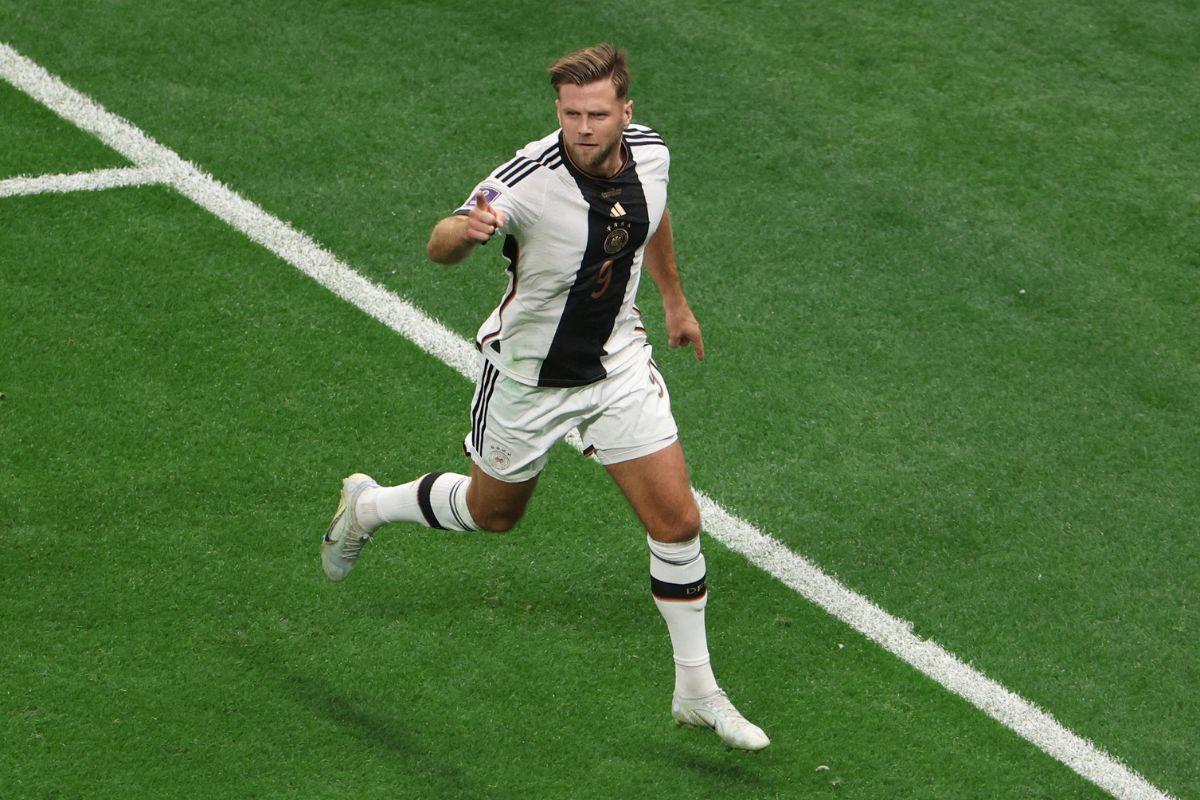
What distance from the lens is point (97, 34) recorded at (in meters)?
9.09

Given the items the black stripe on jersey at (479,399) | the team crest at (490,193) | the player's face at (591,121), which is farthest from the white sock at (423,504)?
the player's face at (591,121)

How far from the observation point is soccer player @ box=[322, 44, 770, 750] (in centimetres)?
495

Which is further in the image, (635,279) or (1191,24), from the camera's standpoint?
(1191,24)

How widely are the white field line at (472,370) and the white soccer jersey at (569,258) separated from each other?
135cm

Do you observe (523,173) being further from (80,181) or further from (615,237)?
(80,181)

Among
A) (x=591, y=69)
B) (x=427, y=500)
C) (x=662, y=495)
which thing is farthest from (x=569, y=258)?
(x=427, y=500)

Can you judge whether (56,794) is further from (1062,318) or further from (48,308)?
(1062,318)

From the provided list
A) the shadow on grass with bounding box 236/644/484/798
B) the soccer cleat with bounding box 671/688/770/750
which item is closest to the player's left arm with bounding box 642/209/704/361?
the soccer cleat with bounding box 671/688/770/750

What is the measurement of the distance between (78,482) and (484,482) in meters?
1.83

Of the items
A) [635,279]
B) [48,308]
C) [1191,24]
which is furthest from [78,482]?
[1191,24]

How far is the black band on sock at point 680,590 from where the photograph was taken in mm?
5289

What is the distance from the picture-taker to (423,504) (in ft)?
18.6

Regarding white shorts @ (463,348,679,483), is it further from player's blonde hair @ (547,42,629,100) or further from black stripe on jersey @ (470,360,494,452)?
player's blonde hair @ (547,42,629,100)

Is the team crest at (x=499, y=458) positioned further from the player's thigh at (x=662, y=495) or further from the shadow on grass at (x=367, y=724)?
the shadow on grass at (x=367, y=724)
